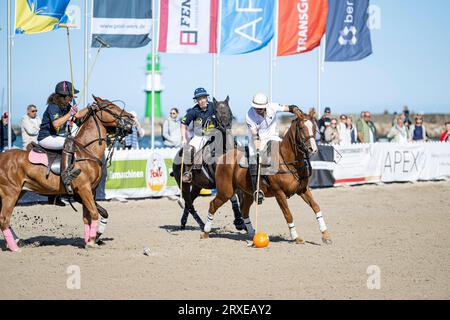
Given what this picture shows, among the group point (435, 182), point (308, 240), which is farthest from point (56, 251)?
point (435, 182)

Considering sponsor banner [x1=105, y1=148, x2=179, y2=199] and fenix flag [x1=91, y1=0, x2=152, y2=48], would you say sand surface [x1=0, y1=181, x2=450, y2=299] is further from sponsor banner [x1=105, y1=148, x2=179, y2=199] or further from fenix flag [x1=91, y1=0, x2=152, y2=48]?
fenix flag [x1=91, y1=0, x2=152, y2=48]

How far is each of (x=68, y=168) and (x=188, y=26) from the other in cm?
958

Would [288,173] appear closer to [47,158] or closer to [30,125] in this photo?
[47,158]

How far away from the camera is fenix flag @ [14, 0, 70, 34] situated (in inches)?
695

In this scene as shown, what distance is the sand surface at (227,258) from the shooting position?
27.6ft

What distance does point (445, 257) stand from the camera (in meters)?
10.7

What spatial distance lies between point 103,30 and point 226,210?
639cm

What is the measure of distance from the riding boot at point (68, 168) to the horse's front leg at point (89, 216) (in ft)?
0.76

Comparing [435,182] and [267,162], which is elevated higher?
[267,162]

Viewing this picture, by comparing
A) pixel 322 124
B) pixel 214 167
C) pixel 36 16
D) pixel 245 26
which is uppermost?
pixel 245 26

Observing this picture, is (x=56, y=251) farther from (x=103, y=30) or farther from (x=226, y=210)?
(x=103, y=30)

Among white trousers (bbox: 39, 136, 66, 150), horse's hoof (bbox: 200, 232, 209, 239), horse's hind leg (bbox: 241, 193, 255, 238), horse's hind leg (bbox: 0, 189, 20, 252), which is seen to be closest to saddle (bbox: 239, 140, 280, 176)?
horse's hind leg (bbox: 241, 193, 255, 238)

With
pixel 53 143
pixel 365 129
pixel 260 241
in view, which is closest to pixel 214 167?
pixel 260 241

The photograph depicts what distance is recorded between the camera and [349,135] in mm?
23594
